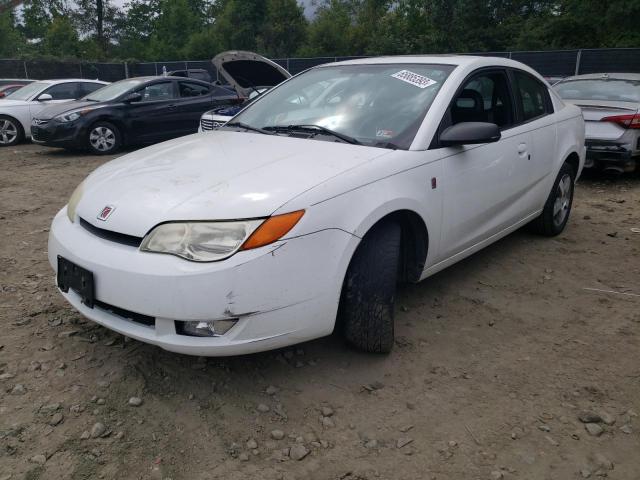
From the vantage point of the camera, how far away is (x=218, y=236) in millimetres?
2332

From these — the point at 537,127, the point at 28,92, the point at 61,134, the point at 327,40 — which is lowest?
the point at 61,134

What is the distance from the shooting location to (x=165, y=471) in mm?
2139

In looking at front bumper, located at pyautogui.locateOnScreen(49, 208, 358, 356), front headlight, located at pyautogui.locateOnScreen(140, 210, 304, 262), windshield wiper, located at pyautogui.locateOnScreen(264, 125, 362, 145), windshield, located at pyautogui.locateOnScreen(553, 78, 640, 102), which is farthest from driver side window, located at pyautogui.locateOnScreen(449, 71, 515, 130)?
windshield, located at pyautogui.locateOnScreen(553, 78, 640, 102)

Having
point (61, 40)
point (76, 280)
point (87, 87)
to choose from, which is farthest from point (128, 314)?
point (61, 40)

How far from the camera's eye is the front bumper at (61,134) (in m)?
9.34

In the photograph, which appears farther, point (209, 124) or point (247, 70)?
point (209, 124)

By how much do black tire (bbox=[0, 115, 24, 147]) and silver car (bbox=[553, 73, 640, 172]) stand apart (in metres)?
10.1

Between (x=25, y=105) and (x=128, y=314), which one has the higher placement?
(x=25, y=105)

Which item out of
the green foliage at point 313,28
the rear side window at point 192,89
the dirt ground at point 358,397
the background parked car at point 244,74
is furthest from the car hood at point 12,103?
the green foliage at point 313,28

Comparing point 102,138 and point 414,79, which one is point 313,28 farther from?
point 414,79

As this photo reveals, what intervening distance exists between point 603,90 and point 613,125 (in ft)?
3.16

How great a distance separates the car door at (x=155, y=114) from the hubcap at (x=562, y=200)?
7.46 meters

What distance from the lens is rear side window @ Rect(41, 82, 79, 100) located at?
1143cm

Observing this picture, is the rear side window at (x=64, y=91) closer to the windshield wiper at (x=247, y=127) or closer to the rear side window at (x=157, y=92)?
the rear side window at (x=157, y=92)
